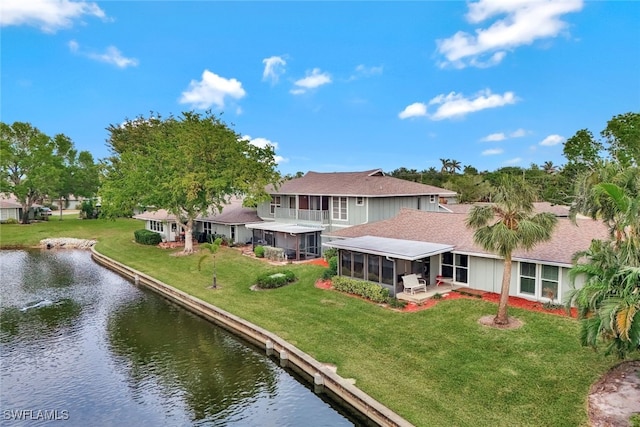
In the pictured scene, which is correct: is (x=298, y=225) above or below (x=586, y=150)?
below

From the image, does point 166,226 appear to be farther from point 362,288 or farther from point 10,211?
point 10,211

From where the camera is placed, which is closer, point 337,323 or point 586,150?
point 337,323

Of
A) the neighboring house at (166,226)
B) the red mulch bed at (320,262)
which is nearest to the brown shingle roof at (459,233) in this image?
the red mulch bed at (320,262)

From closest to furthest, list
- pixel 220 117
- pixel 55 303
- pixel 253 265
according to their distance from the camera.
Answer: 1. pixel 55 303
2. pixel 253 265
3. pixel 220 117

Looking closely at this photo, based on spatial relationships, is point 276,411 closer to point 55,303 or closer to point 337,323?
point 337,323

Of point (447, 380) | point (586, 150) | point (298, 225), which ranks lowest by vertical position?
point (447, 380)

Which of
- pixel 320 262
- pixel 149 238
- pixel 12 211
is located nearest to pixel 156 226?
pixel 149 238

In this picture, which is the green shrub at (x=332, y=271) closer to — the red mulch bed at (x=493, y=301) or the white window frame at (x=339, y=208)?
the red mulch bed at (x=493, y=301)

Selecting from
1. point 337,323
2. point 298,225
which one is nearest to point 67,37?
point 298,225
